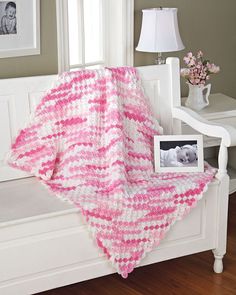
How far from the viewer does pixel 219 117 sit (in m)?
3.28

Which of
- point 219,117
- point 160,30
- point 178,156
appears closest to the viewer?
point 178,156

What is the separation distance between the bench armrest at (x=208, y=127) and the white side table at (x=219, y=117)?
26cm

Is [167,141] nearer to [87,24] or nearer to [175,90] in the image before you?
[175,90]

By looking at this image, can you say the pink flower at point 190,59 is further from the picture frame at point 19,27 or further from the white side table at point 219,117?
the picture frame at point 19,27

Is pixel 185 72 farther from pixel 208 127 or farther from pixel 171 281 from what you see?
pixel 171 281

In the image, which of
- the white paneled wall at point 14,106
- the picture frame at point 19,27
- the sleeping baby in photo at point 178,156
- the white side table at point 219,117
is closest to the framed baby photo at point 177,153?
the sleeping baby in photo at point 178,156

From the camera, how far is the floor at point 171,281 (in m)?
2.66

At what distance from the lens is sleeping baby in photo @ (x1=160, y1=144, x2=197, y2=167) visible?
9.07 feet

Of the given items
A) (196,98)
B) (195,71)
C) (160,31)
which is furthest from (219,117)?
(160,31)

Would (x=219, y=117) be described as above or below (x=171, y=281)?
above

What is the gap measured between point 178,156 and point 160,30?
0.74 metres

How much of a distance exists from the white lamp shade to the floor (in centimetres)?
107

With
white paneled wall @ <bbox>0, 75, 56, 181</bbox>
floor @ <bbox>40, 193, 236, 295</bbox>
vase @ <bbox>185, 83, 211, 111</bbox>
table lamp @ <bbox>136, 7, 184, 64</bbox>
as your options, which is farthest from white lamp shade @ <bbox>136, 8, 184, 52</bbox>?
floor @ <bbox>40, 193, 236, 295</bbox>

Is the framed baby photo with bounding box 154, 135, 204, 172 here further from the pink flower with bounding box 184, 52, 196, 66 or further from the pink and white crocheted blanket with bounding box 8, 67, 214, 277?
the pink flower with bounding box 184, 52, 196, 66
